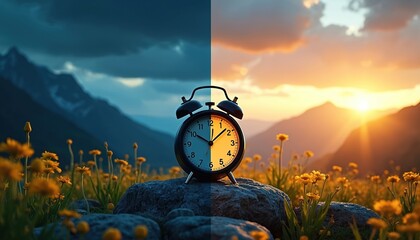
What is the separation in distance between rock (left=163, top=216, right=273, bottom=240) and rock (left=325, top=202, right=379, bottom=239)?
2532 millimetres

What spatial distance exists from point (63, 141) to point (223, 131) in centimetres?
18894

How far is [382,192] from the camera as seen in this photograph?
12734 millimetres

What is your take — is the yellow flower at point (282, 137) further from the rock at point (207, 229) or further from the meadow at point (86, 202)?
the rock at point (207, 229)

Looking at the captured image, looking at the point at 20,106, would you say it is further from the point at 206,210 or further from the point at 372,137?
the point at 206,210

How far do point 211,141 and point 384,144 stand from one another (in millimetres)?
61453

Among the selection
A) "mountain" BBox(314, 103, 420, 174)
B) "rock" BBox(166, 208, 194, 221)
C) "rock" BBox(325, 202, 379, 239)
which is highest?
"mountain" BBox(314, 103, 420, 174)

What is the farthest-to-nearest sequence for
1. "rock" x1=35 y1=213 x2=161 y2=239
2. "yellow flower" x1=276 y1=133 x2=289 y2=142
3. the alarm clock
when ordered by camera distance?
"yellow flower" x1=276 y1=133 x2=289 y2=142 → the alarm clock → "rock" x1=35 y1=213 x2=161 y2=239

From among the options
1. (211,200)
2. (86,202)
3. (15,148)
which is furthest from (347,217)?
(15,148)

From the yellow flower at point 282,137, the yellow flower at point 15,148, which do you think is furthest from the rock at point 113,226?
the yellow flower at point 282,137

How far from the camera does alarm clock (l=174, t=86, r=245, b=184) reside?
7215mm

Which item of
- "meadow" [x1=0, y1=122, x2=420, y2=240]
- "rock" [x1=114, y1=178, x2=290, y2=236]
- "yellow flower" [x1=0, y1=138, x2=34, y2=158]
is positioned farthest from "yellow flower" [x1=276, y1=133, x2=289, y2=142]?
"yellow flower" [x1=0, y1=138, x2=34, y2=158]

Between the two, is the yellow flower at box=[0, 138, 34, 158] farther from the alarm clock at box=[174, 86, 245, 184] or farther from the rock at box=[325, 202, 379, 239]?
the rock at box=[325, 202, 379, 239]

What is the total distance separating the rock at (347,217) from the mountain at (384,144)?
48552 mm

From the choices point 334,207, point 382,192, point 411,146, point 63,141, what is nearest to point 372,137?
point 411,146
